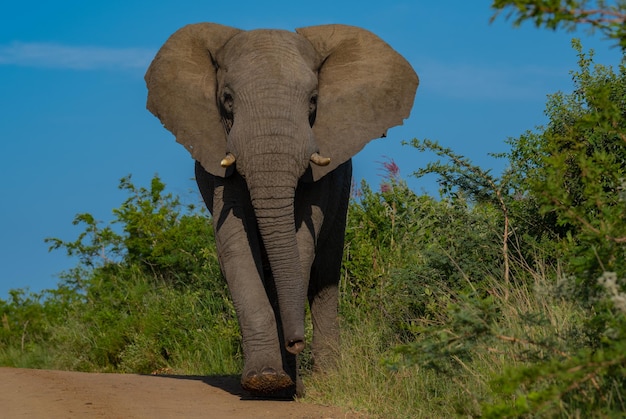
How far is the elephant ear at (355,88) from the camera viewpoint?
378 inches

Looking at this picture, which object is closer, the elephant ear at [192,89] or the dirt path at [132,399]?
the dirt path at [132,399]

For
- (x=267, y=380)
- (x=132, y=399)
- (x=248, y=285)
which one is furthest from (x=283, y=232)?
(x=132, y=399)

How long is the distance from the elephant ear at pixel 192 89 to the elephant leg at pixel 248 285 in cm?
41

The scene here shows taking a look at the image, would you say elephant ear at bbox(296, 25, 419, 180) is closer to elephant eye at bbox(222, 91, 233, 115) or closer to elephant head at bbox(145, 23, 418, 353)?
elephant head at bbox(145, 23, 418, 353)

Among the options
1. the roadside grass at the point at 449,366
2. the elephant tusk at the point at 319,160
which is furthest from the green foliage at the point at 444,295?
the elephant tusk at the point at 319,160

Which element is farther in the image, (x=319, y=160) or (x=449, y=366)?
(x=319, y=160)

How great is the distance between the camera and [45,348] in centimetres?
1605

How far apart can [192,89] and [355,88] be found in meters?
1.54

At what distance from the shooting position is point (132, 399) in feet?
29.6

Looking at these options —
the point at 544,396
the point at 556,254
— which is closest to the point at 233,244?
the point at 556,254

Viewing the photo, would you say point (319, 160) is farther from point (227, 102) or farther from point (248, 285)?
point (248, 285)

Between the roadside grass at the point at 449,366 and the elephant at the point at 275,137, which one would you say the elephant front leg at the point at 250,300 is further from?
the roadside grass at the point at 449,366

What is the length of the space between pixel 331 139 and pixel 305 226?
839mm

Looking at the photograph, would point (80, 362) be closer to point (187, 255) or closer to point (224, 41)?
point (187, 255)
